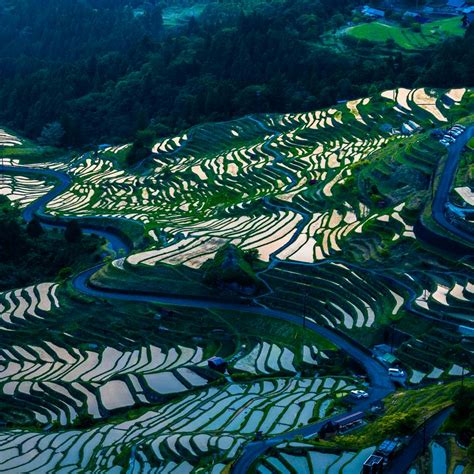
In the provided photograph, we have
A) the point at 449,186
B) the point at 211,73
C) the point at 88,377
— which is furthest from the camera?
the point at 211,73

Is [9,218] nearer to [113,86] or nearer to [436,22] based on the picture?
[113,86]

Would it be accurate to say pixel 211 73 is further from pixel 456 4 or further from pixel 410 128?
pixel 410 128

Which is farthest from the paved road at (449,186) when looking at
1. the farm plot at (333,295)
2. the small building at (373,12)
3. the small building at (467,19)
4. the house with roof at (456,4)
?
the house with roof at (456,4)

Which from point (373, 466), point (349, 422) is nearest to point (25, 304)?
point (349, 422)

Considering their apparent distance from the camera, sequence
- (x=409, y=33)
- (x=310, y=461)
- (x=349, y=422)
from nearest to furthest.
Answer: (x=310, y=461), (x=349, y=422), (x=409, y=33)

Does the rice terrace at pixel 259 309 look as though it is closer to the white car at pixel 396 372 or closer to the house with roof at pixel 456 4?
the white car at pixel 396 372

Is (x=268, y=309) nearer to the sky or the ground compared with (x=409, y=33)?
nearer to the sky
